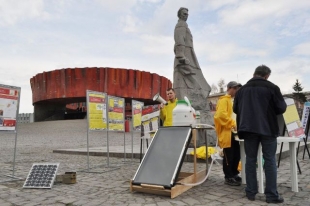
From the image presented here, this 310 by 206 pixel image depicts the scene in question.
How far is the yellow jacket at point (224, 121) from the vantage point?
178 inches

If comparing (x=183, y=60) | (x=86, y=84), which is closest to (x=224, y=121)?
(x=183, y=60)

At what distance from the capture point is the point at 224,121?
453 centimetres

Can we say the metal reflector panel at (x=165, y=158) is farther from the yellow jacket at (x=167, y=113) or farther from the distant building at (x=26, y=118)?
the distant building at (x=26, y=118)

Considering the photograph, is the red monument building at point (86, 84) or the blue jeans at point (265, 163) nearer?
the blue jeans at point (265, 163)

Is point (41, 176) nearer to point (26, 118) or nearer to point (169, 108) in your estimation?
point (169, 108)

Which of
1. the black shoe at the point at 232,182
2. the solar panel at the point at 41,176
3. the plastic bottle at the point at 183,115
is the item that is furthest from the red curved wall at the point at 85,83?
the black shoe at the point at 232,182

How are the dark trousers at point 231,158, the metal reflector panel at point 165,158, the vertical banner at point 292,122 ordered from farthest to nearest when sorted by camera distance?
the vertical banner at point 292,122 < the dark trousers at point 231,158 < the metal reflector panel at point 165,158

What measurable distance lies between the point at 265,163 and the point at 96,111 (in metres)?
4.22

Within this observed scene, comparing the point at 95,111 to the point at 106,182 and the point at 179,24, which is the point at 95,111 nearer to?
the point at 106,182

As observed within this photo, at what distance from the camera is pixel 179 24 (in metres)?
11.1

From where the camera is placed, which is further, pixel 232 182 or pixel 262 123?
pixel 232 182

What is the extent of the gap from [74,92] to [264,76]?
3582 cm

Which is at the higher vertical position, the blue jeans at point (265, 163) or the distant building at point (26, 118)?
the distant building at point (26, 118)

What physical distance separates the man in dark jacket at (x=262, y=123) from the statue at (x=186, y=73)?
6.79 meters
